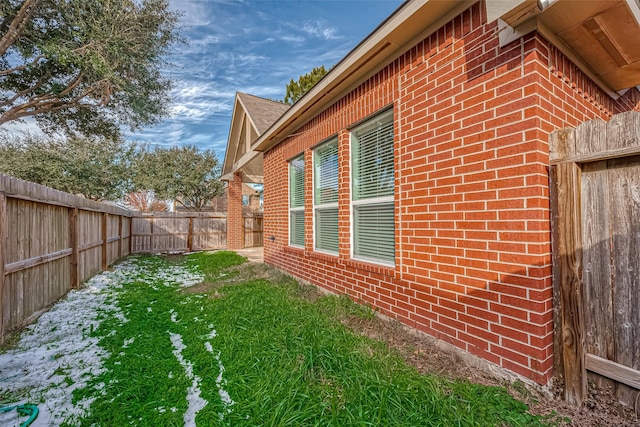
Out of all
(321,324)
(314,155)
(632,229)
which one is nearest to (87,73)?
(314,155)

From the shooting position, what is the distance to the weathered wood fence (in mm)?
3426

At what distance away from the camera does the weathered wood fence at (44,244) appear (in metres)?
3.43

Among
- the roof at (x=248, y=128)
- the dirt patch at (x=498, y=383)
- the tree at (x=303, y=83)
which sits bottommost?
the dirt patch at (x=498, y=383)

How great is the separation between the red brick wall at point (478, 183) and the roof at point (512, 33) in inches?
4.3

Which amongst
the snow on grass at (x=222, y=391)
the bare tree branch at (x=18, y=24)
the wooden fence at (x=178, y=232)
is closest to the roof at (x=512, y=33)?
the snow on grass at (x=222, y=391)

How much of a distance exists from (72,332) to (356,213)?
405 cm

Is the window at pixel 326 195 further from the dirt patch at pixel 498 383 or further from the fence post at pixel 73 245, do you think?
the fence post at pixel 73 245

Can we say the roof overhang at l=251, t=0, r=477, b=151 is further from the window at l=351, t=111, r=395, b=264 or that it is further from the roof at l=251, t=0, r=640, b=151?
the window at l=351, t=111, r=395, b=264

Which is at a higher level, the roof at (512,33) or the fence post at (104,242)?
the roof at (512,33)

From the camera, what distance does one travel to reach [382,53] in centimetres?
322

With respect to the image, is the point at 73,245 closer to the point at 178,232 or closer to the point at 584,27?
the point at 178,232

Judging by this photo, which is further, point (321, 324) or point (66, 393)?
point (321, 324)

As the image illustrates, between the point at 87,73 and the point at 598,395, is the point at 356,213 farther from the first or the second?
the point at 87,73

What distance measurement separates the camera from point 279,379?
228 cm
